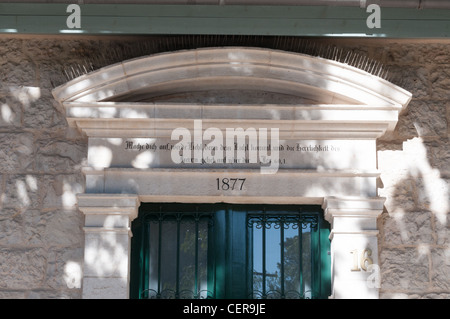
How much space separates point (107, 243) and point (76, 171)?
77 centimetres

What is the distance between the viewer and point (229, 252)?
9172 mm

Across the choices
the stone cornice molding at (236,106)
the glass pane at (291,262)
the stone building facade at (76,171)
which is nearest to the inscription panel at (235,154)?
the stone cornice molding at (236,106)

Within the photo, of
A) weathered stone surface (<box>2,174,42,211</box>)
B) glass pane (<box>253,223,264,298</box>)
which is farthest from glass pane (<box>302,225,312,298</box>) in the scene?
weathered stone surface (<box>2,174,42,211</box>)

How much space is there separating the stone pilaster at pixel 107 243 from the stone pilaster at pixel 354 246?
1.79 m

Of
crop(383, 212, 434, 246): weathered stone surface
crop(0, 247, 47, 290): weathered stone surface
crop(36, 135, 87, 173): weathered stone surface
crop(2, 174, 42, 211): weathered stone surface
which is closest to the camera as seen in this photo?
crop(0, 247, 47, 290): weathered stone surface

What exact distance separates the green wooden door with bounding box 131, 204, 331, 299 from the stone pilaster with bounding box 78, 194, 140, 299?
0.25 m

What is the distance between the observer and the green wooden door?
359 inches

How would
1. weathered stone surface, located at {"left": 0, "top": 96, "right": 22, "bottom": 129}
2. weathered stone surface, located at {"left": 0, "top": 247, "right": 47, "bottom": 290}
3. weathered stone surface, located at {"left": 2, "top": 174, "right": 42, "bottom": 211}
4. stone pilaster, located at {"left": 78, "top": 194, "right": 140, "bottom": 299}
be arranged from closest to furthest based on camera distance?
1. stone pilaster, located at {"left": 78, "top": 194, "right": 140, "bottom": 299}
2. weathered stone surface, located at {"left": 0, "top": 247, "right": 47, "bottom": 290}
3. weathered stone surface, located at {"left": 2, "top": 174, "right": 42, "bottom": 211}
4. weathered stone surface, located at {"left": 0, "top": 96, "right": 22, "bottom": 129}

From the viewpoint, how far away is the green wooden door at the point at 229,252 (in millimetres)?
9117

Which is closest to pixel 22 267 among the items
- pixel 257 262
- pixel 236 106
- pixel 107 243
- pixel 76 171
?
pixel 107 243

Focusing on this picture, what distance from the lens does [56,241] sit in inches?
357

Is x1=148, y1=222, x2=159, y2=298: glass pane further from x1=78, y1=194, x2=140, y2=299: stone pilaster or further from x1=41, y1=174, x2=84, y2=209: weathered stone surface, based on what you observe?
x1=41, y1=174, x2=84, y2=209: weathered stone surface

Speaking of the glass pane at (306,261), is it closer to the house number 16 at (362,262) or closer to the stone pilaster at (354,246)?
the stone pilaster at (354,246)

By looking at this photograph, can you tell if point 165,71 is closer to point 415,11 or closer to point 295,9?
point 295,9
